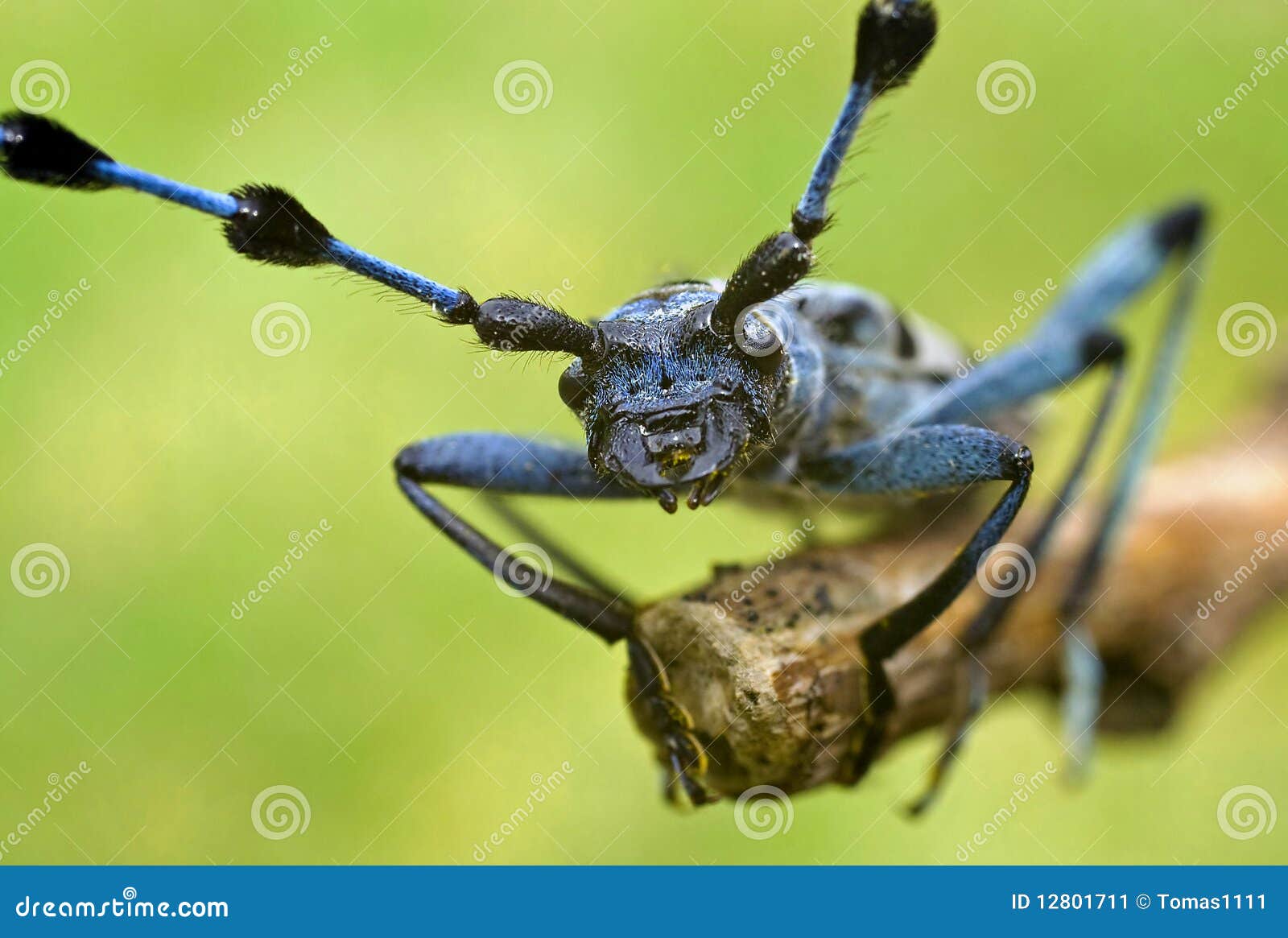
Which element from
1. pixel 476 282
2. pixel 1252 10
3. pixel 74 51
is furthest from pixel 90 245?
pixel 1252 10

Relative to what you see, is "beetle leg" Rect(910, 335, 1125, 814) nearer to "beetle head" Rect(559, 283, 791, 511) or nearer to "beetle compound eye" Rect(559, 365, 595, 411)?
"beetle head" Rect(559, 283, 791, 511)

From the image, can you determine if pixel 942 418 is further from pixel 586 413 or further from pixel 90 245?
pixel 90 245
